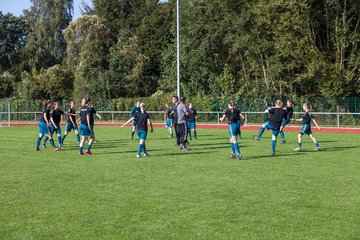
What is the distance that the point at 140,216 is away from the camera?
25.1 feet

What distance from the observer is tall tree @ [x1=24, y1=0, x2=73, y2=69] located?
71.4 meters

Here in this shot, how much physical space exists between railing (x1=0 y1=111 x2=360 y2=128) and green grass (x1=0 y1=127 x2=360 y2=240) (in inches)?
746

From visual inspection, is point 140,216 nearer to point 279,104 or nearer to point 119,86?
point 279,104

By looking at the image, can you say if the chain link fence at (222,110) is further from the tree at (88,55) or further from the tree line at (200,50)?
the tree at (88,55)

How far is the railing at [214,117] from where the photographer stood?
111ft

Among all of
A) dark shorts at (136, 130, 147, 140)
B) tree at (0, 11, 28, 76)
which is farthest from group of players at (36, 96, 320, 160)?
tree at (0, 11, 28, 76)

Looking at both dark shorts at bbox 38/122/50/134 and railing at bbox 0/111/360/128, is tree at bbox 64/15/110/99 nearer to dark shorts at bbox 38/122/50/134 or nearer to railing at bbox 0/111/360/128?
railing at bbox 0/111/360/128

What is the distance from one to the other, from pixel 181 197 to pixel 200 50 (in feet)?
121

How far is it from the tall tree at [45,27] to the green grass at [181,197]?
2338 inches

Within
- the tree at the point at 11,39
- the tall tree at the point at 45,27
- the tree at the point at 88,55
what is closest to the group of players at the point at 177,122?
the tree at the point at 88,55

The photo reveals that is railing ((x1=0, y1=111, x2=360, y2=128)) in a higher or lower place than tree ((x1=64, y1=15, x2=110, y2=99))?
lower

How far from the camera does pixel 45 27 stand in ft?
234

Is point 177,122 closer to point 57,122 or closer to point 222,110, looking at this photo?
point 57,122

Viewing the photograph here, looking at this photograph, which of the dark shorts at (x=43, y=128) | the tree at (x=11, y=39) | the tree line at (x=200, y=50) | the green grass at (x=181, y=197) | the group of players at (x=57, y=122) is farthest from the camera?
the tree at (x=11, y=39)
